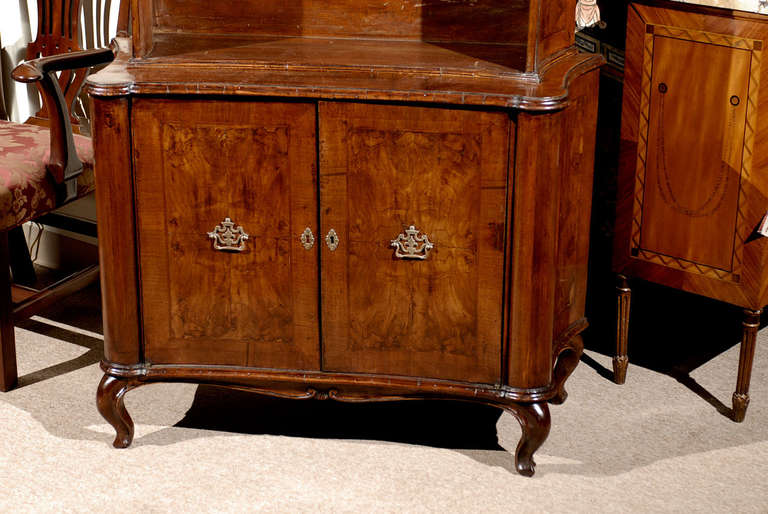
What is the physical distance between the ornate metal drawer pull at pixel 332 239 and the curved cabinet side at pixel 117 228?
1.43 feet

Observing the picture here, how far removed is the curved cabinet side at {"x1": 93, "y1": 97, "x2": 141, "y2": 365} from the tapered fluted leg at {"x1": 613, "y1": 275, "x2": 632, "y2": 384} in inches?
49.0

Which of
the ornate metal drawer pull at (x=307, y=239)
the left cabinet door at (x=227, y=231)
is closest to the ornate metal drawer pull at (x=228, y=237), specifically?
the left cabinet door at (x=227, y=231)

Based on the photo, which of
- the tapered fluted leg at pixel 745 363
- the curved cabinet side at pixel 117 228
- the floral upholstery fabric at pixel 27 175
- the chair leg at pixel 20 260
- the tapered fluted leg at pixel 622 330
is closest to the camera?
the curved cabinet side at pixel 117 228

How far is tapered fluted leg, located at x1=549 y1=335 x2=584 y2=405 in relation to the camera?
2781 mm

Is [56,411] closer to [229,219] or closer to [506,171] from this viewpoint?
[229,219]

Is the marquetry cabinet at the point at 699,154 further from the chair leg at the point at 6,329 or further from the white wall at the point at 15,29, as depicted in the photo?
the white wall at the point at 15,29

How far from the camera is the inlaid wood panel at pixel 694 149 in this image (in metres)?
2.62

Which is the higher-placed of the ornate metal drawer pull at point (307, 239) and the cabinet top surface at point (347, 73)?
the cabinet top surface at point (347, 73)

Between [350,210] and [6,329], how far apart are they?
109cm

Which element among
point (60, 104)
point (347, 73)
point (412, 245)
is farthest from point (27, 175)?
point (412, 245)

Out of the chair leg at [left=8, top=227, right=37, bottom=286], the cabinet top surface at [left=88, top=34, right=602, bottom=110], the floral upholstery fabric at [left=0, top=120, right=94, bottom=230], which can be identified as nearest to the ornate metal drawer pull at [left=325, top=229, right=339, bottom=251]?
the cabinet top surface at [left=88, top=34, right=602, bottom=110]

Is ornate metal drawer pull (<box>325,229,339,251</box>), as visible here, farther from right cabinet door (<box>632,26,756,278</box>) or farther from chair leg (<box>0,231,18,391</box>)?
chair leg (<box>0,231,18,391</box>)

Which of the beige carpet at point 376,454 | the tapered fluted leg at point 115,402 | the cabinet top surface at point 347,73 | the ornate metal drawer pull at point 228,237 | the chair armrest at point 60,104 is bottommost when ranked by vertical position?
the beige carpet at point 376,454

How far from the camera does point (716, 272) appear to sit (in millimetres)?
2729
